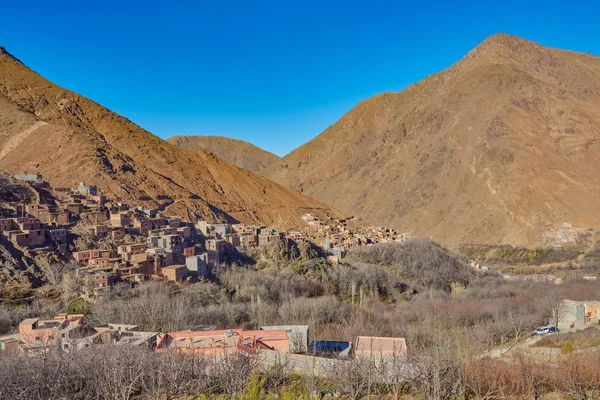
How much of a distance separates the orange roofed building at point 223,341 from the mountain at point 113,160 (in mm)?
23765

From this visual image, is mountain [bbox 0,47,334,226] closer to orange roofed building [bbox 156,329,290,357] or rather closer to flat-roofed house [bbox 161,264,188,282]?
flat-roofed house [bbox 161,264,188,282]

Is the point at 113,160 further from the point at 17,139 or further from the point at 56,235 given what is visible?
the point at 56,235

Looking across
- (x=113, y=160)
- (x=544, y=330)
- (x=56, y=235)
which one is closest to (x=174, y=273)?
(x=56, y=235)

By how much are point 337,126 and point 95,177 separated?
77876 millimetres

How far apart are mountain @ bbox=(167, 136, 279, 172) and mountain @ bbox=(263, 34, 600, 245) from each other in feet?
98.6

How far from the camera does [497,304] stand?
2750 centimetres

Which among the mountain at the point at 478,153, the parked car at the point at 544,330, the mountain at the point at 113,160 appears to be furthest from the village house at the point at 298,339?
the mountain at the point at 478,153

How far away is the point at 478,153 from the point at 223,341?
59674 millimetres

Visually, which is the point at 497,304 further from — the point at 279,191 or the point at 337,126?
the point at 337,126

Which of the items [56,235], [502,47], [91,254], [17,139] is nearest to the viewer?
[91,254]

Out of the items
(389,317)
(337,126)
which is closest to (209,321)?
(389,317)

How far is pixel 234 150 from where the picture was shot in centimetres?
14438

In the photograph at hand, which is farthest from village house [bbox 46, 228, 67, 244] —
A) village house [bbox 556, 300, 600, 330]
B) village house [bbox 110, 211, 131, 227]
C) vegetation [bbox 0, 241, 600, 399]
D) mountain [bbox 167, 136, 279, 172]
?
mountain [bbox 167, 136, 279, 172]

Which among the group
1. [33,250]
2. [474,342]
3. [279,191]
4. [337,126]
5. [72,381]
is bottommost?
[474,342]
